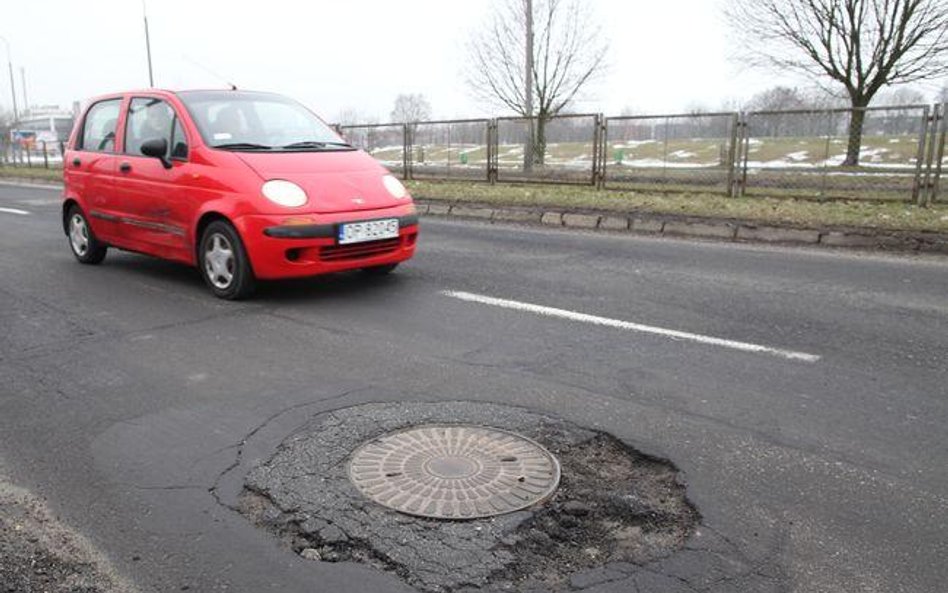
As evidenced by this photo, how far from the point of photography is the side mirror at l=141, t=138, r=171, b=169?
22.0 feet

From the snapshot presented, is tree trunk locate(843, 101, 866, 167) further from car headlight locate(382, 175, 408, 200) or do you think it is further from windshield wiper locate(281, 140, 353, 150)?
windshield wiper locate(281, 140, 353, 150)

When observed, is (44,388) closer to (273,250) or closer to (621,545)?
(273,250)

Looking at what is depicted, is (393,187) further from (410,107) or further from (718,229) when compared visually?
(410,107)

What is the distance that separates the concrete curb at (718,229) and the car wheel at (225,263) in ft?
20.5

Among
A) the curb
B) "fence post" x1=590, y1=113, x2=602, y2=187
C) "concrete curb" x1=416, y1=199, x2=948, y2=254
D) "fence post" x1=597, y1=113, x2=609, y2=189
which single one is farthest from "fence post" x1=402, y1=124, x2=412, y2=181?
the curb

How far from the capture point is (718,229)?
10.5 metres

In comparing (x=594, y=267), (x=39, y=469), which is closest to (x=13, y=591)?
(x=39, y=469)

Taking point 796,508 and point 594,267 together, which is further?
point 594,267

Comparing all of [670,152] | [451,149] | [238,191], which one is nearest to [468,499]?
[238,191]

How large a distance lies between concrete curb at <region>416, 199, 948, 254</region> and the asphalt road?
166 cm

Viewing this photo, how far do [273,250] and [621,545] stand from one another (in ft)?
13.8

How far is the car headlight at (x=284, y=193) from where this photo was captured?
617 cm

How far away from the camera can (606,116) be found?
15.7 meters

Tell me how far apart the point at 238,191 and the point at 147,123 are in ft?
5.78
